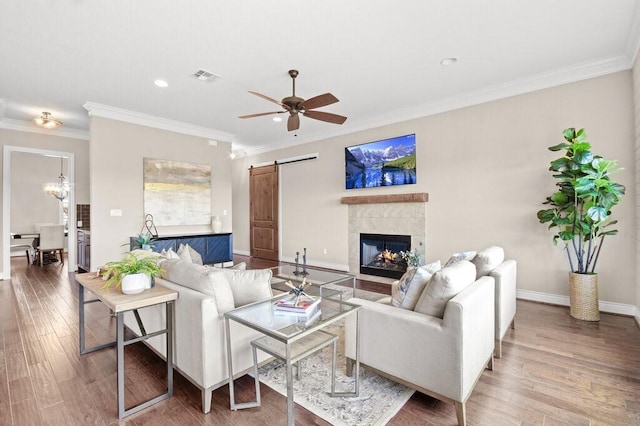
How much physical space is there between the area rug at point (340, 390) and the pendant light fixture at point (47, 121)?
590 cm

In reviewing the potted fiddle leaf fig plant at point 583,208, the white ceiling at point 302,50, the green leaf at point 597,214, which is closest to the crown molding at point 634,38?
the white ceiling at point 302,50

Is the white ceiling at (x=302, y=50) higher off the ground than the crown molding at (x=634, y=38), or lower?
→ higher

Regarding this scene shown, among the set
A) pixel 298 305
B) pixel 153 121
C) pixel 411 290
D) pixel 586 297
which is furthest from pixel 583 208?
pixel 153 121

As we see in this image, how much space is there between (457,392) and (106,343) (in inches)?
115

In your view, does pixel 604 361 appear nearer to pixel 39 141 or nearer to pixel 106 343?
pixel 106 343

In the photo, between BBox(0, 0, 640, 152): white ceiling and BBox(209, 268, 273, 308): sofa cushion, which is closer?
BBox(209, 268, 273, 308): sofa cushion

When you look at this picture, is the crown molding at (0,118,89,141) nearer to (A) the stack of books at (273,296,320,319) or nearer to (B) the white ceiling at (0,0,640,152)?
(B) the white ceiling at (0,0,640,152)

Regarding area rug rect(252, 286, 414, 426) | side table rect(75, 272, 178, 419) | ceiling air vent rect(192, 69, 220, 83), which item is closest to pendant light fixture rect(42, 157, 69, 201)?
ceiling air vent rect(192, 69, 220, 83)

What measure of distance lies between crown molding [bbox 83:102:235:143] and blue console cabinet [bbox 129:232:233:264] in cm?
203

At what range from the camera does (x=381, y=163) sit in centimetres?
546

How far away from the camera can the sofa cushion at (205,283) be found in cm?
198

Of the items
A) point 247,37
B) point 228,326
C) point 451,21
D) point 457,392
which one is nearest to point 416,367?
point 457,392

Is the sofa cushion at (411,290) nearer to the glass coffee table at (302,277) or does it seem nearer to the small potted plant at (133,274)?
the glass coffee table at (302,277)

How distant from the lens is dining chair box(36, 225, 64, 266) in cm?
691
